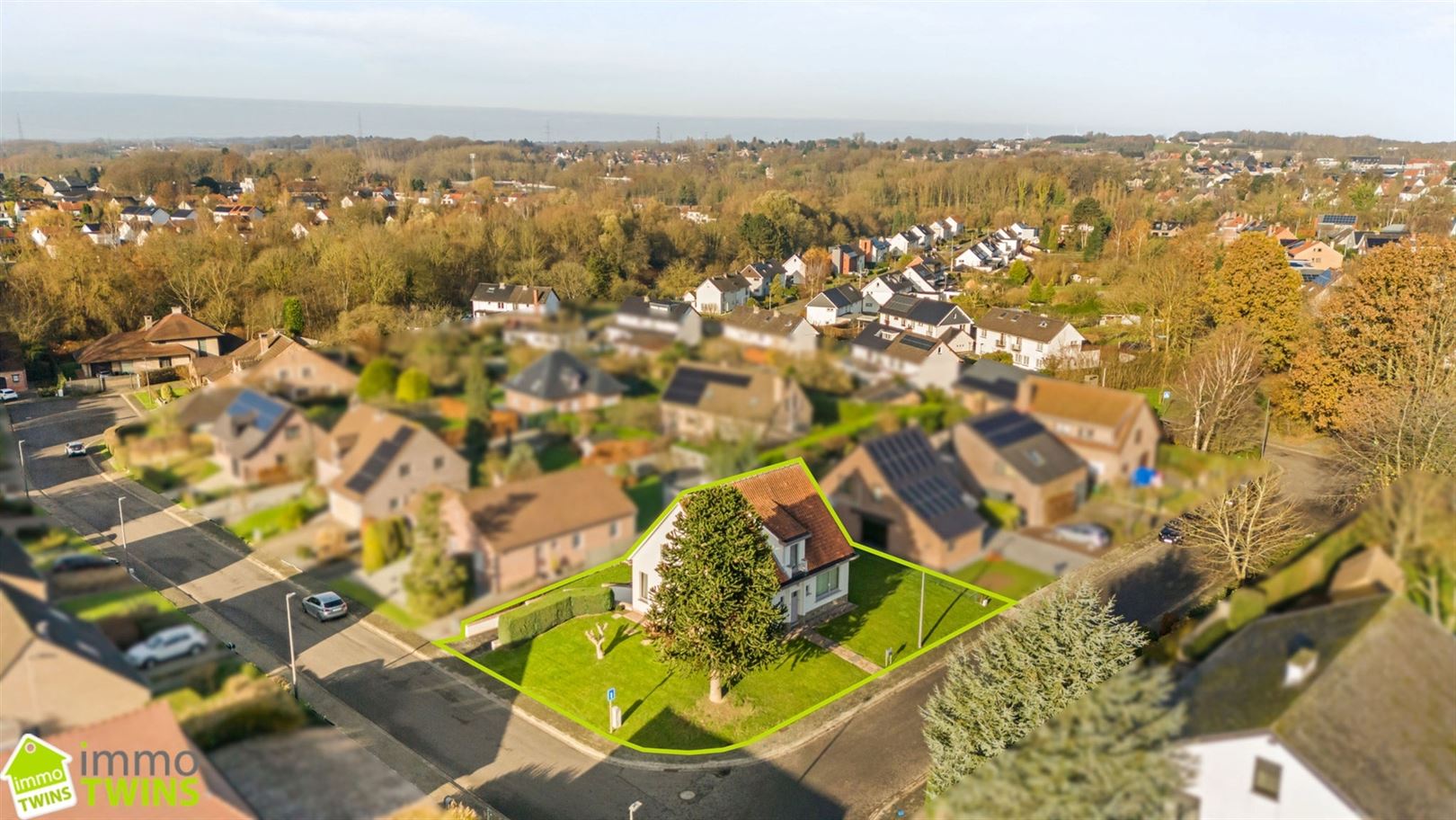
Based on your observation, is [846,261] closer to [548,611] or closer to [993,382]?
[548,611]

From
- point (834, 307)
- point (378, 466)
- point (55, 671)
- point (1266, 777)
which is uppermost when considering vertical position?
point (378, 466)

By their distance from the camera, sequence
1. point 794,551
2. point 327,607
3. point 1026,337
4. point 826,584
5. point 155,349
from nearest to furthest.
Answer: point 794,551, point 826,584, point 327,607, point 1026,337, point 155,349

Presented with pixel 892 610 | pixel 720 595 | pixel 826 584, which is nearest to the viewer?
pixel 720 595

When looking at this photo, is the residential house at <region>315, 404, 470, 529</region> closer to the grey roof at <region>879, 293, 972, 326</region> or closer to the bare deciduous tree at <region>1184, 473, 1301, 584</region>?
the bare deciduous tree at <region>1184, 473, 1301, 584</region>

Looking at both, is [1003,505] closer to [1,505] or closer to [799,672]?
[1,505]

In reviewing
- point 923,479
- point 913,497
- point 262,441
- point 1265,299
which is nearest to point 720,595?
point 913,497

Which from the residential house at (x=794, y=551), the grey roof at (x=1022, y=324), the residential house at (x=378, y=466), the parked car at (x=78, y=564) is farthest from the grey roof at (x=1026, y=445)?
the grey roof at (x=1022, y=324)
